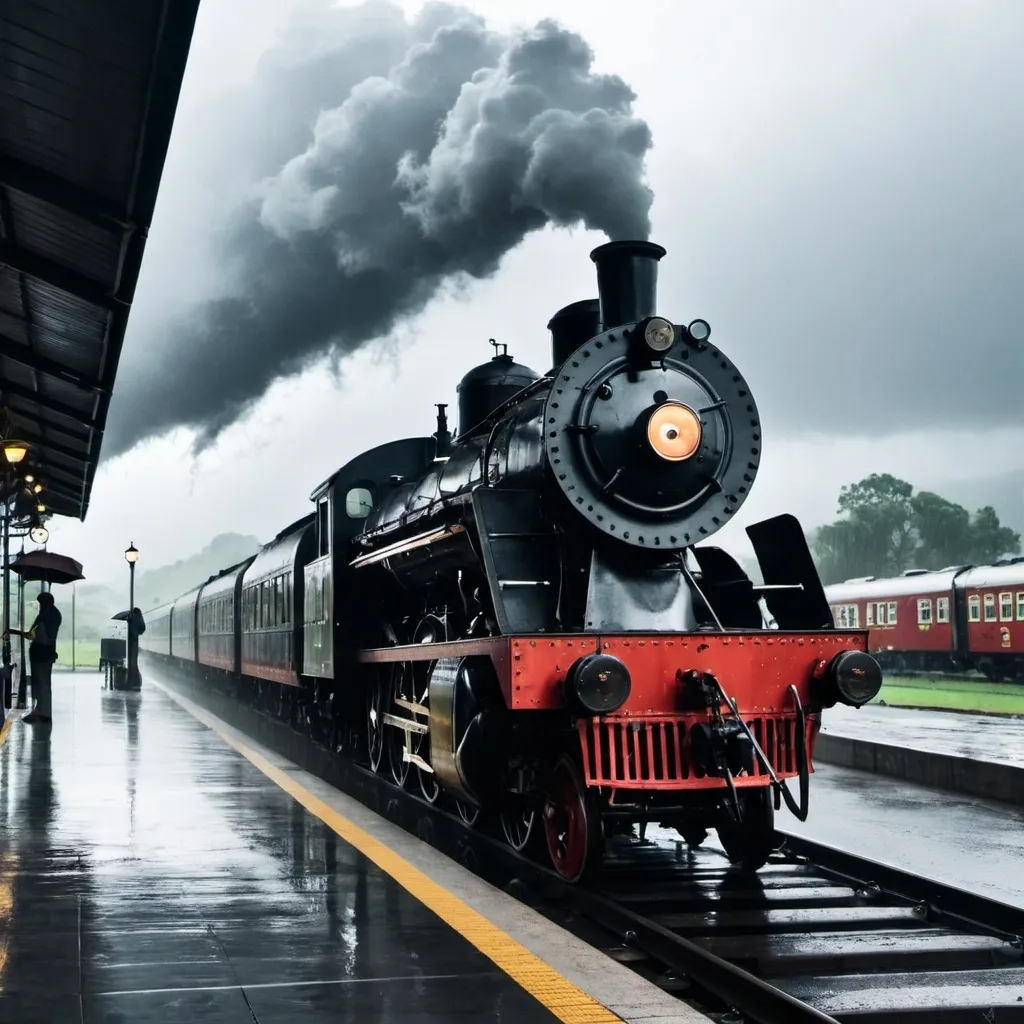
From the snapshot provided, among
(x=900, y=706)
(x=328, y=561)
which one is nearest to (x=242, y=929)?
(x=328, y=561)

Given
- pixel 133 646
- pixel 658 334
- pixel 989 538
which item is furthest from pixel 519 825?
pixel 989 538

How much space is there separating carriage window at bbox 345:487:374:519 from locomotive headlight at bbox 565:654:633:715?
5945 mm

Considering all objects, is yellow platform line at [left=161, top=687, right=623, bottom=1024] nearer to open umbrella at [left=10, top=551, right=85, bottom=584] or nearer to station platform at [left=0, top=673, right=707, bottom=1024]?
station platform at [left=0, top=673, right=707, bottom=1024]

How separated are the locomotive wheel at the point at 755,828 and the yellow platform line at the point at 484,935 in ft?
5.97

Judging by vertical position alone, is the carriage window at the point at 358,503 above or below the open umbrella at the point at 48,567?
above

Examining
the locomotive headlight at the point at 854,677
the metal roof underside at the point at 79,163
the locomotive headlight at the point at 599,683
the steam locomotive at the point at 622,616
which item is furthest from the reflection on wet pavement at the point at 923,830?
the metal roof underside at the point at 79,163

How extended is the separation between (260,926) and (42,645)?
34.8 ft

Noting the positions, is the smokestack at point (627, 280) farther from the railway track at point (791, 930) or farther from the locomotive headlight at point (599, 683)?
the railway track at point (791, 930)

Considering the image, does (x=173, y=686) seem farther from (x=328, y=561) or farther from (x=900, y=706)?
(x=328, y=561)

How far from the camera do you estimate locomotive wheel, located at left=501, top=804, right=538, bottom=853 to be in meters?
7.42

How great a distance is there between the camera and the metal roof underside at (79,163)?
5934mm

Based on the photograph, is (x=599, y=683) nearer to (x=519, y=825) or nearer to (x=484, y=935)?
(x=484, y=935)

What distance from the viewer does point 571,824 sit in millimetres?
6609

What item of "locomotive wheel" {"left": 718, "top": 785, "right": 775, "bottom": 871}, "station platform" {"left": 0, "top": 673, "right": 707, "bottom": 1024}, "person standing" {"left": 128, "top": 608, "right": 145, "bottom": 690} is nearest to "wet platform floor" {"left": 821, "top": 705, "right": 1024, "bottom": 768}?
"locomotive wheel" {"left": 718, "top": 785, "right": 775, "bottom": 871}
